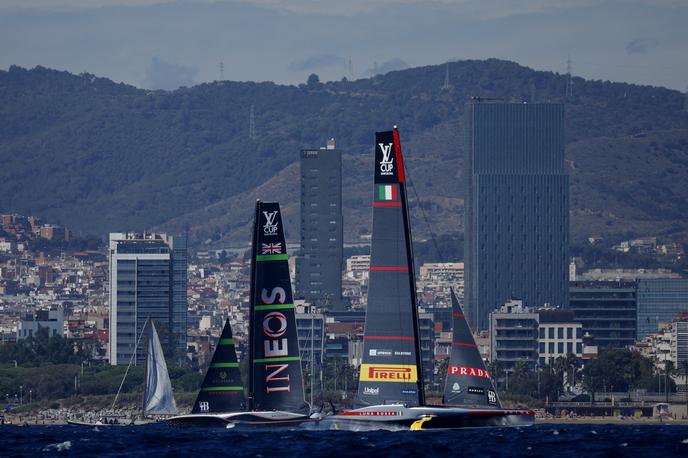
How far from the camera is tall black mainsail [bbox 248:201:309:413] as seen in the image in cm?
8656

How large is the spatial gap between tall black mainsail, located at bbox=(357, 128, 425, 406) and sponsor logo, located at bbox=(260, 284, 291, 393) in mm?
10274

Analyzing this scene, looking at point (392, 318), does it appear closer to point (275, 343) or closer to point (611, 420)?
point (275, 343)

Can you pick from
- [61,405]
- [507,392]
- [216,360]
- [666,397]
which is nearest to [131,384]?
[61,405]

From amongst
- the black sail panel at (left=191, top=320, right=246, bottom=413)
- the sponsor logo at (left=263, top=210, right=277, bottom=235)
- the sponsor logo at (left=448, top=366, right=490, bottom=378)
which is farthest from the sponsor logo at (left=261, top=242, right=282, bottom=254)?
the sponsor logo at (left=448, top=366, right=490, bottom=378)

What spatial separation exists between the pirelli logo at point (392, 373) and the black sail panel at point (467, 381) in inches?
180

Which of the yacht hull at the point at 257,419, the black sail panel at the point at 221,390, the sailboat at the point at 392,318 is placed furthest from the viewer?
the black sail panel at the point at 221,390

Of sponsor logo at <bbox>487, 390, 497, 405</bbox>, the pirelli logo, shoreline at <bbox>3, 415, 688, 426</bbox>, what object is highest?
the pirelli logo

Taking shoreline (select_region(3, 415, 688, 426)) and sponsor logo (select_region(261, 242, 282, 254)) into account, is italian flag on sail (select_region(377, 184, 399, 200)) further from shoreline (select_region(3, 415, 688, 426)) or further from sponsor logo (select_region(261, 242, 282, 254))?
shoreline (select_region(3, 415, 688, 426))

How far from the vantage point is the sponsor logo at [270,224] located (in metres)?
86.9

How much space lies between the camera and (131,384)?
193375mm

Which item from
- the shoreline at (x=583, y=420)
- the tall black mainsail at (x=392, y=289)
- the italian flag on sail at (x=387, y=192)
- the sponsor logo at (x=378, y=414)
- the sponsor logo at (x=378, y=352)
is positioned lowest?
the shoreline at (x=583, y=420)

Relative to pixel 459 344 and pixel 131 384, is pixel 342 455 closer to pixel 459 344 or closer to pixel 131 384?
pixel 459 344

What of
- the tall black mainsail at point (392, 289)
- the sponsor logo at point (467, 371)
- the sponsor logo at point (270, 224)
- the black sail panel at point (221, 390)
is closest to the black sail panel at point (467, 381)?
the sponsor logo at point (467, 371)

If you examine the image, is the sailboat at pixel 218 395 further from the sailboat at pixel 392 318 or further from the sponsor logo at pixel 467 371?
the sailboat at pixel 392 318
